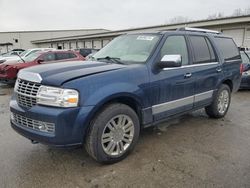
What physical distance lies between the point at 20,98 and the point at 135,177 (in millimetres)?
1830

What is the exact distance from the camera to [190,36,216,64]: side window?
4.56 m

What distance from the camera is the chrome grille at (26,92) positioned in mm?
2969

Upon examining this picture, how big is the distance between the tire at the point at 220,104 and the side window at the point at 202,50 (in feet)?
2.71

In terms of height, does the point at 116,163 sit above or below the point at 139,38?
below

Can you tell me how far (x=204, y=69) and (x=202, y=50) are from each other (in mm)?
408

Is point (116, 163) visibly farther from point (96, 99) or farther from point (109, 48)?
point (109, 48)

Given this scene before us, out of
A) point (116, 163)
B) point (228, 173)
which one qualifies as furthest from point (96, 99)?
point (228, 173)

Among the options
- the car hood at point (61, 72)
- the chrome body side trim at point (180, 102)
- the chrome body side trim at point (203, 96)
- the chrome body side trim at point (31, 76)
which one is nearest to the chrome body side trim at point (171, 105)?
Answer: the chrome body side trim at point (180, 102)

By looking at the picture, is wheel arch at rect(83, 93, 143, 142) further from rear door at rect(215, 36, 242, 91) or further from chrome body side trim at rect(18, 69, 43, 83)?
rear door at rect(215, 36, 242, 91)

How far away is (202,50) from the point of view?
15.6ft

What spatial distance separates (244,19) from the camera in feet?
57.4

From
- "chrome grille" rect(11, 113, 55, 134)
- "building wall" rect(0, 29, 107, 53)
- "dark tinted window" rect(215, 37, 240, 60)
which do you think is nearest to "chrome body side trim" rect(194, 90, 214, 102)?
"dark tinted window" rect(215, 37, 240, 60)

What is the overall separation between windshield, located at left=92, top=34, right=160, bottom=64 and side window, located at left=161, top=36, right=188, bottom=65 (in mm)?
202

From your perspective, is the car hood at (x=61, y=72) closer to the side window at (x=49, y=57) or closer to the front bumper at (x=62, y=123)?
the front bumper at (x=62, y=123)
